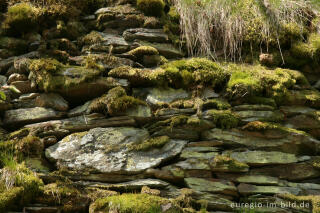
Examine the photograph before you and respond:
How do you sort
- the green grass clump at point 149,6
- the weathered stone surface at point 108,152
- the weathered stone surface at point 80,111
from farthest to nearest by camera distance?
the green grass clump at point 149,6, the weathered stone surface at point 80,111, the weathered stone surface at point 108,152

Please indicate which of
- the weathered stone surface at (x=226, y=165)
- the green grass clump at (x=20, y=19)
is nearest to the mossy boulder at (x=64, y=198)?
the weathered stone surface at (x=226, y=165)

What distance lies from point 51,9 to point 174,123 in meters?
4.20

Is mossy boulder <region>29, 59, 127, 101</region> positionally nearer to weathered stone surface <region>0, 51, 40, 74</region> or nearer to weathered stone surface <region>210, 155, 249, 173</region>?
weathered stone surface <region>0, 51, 40, 74</region>

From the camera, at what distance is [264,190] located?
17.0 feet

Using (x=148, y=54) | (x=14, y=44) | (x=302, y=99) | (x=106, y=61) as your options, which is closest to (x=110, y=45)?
(x=106, y=61)

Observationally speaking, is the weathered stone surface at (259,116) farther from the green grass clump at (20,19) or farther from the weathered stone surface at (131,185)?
the green grass clump at (20,19)

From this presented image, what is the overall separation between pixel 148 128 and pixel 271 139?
2407 millimetres

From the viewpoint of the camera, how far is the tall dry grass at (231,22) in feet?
23.2

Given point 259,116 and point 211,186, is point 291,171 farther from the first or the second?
point 211,186

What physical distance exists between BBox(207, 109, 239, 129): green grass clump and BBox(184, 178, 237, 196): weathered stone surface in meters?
1.14

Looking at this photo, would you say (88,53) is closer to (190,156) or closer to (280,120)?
(190,156)

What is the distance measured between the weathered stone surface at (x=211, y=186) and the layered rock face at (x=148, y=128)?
0.02 meters

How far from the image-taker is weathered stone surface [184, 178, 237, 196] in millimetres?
5145

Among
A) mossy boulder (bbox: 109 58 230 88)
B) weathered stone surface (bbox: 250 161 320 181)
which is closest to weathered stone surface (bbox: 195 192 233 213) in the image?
weathered stone surface (bbox: 250 161 320 181)
